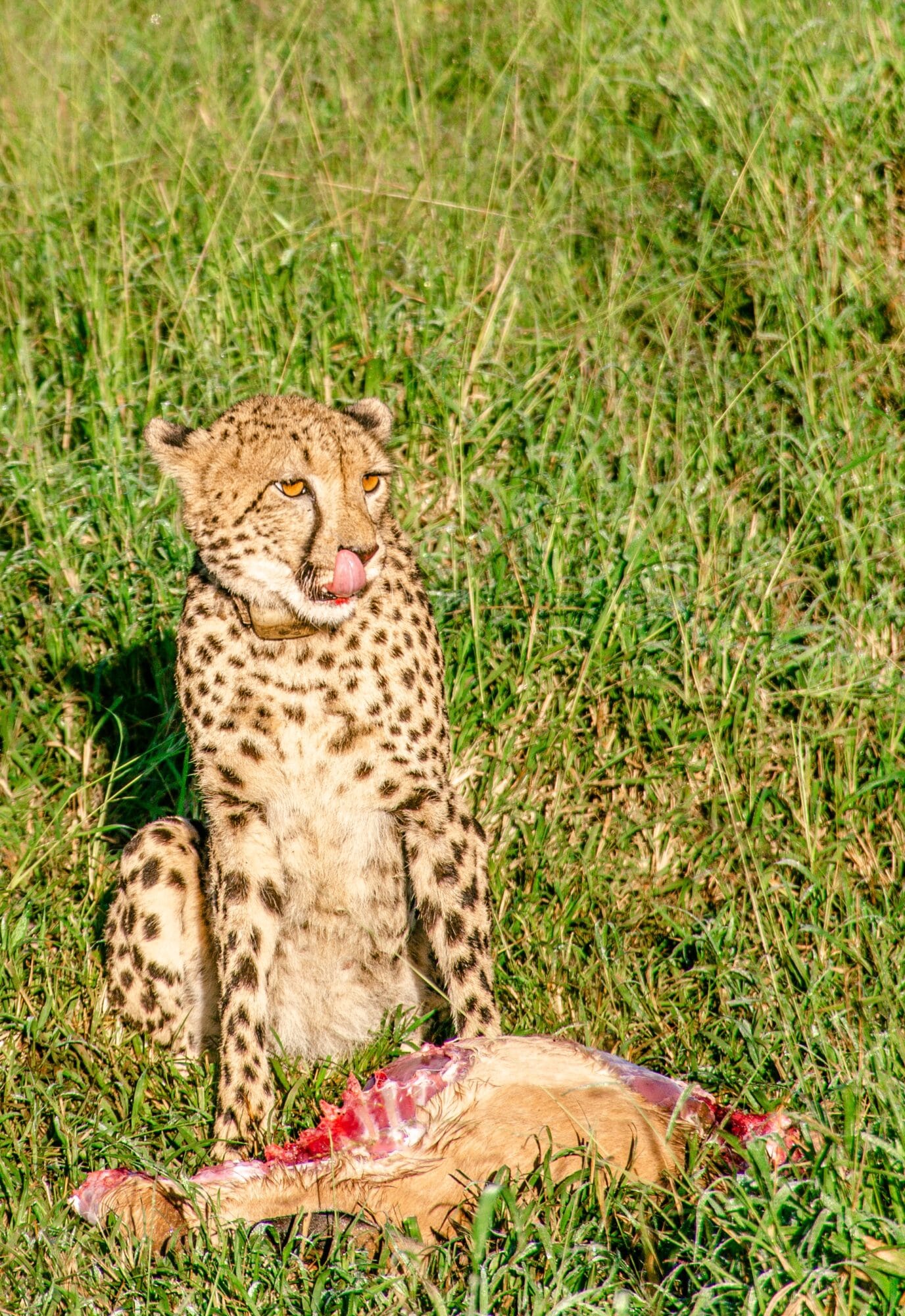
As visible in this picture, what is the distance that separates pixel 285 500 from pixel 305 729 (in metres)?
0.44

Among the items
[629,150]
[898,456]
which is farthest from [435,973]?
[629,150]

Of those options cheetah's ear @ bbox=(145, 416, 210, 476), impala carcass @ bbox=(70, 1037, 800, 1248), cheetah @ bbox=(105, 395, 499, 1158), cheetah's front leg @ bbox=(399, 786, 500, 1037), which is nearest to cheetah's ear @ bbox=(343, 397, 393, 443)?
cheetah @ bbox=(105, 395, 499, 1158)

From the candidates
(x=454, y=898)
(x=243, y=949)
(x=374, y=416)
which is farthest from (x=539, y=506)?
(x=243, y=949)

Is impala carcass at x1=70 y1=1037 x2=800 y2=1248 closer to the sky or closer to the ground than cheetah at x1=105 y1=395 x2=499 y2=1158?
closer to the ground

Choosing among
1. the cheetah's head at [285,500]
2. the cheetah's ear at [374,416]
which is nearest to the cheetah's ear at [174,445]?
the cheetah's head at [285,500]

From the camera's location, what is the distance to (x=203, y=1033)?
130 inches

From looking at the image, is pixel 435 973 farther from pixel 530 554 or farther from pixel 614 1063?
pixel 530 554

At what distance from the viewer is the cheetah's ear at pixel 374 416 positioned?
10.3 ft

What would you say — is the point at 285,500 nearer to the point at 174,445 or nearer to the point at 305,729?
the point at 174,445

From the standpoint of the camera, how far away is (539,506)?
→ 12.9ft

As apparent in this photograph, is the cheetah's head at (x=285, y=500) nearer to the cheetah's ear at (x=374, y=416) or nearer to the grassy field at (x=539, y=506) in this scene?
the cheetah's ear at (x=374, y=416)

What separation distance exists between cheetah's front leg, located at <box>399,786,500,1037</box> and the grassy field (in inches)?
10.3

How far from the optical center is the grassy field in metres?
3.00

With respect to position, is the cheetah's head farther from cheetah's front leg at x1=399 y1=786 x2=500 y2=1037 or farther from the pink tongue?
cheetah's front leg at x1=399 y1=786 x2=500 y2=1037
